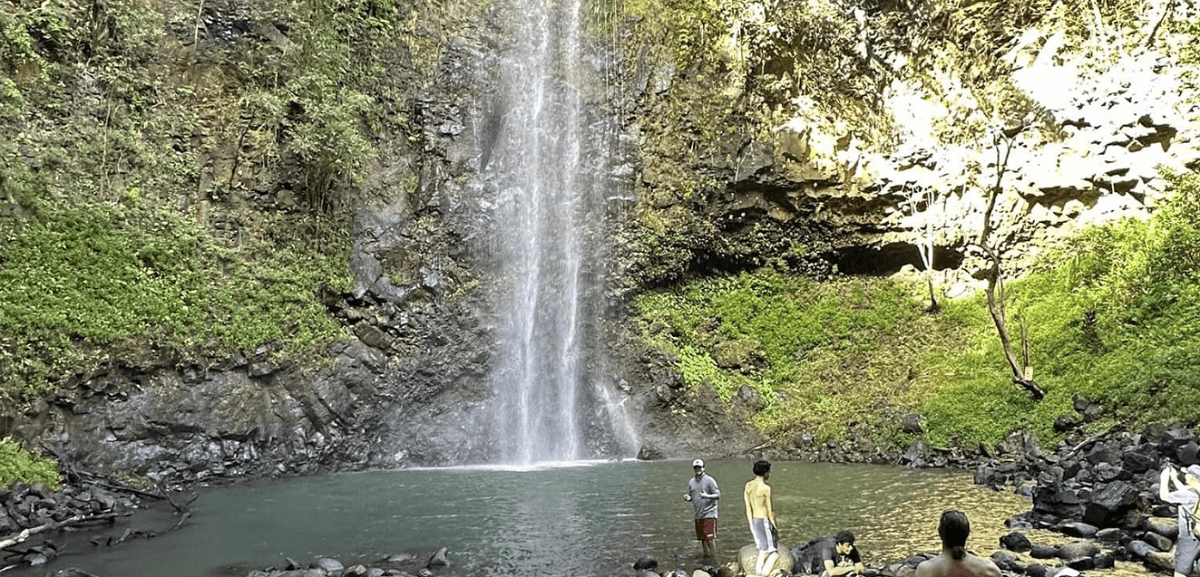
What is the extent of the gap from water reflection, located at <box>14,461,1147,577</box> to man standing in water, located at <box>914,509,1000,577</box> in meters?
5.46

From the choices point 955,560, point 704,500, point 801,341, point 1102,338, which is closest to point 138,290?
point 704,500

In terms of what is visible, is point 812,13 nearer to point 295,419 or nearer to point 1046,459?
point 1046,459

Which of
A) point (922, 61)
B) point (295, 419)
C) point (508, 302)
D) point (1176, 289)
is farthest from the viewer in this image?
point (922, 61)

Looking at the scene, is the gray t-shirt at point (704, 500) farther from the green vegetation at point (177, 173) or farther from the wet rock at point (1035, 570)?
the green vegetation at point (177, 173)

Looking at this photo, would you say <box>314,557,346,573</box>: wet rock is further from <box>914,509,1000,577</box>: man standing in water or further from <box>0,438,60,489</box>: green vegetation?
<box>0,438,60,489</box>: green vegetation

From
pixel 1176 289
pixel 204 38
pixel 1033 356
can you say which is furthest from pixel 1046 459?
pixel 204 38

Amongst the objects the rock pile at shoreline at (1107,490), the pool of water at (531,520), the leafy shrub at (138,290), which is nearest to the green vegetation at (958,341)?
the rock pile at shoreline at (1107,490)

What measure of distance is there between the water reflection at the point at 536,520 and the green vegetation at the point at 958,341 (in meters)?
3.49

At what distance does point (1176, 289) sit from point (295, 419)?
2171 centimetres

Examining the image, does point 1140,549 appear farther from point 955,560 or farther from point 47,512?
point 47,512

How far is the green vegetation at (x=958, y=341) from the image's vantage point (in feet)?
54.9

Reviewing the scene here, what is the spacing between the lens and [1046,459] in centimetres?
1509

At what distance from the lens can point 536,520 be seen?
12.1 m

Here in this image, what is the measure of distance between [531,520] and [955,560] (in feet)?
29.9
